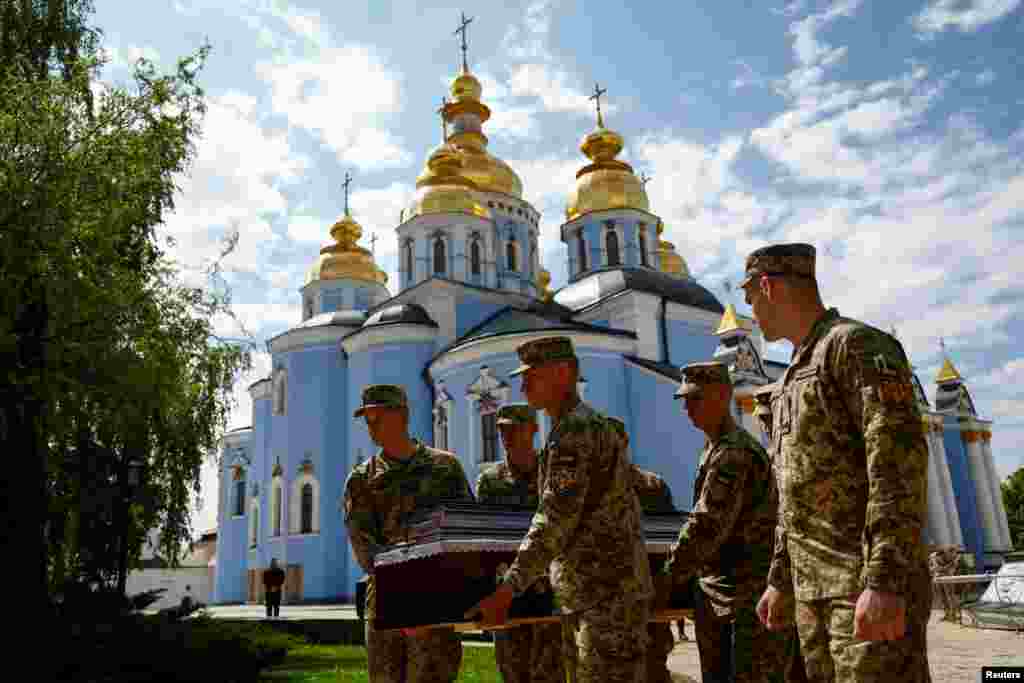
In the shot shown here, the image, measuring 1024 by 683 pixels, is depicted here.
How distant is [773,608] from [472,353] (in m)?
23.1

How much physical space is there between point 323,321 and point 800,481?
30646 millimetres

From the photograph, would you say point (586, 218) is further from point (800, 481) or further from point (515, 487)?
point (800, 481)

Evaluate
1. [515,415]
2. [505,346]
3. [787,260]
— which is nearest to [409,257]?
[505,346]

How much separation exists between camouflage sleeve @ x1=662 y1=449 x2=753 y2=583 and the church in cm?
2075

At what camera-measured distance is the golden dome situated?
3381cm

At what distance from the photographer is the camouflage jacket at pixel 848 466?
2.54 meters

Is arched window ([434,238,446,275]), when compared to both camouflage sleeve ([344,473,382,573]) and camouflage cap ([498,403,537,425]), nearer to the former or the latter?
camouflage cap ([498,403,537,425])

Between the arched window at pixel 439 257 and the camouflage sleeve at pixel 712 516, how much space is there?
27580mm

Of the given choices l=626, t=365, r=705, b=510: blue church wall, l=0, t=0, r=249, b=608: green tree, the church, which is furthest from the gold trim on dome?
l=0, t=0, r=249, b=608: green tree

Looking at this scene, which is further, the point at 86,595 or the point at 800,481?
the point at 86,595

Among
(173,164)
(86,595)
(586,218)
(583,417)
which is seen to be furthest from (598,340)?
(583,417)

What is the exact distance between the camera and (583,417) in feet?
12.0

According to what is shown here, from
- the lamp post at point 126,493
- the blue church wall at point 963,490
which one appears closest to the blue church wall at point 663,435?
the lamp post at point 126,493

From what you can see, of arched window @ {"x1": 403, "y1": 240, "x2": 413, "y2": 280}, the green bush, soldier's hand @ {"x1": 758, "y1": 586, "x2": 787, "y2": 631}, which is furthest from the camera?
arched window @ {"x1": 403, "y1": 240, "x2": 413, "y2": 280}
